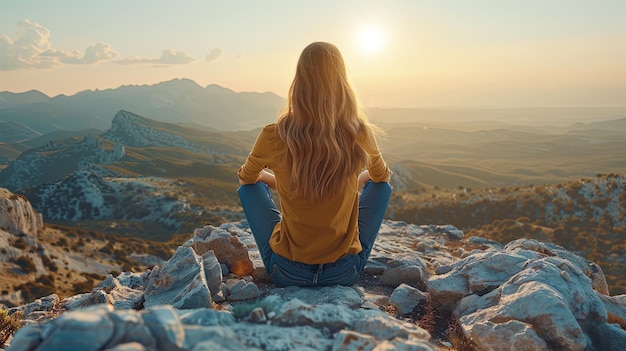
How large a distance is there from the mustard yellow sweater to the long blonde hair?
6.8 inches

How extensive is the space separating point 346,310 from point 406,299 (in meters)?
3.57

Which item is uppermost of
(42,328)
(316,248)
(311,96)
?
(311,96)

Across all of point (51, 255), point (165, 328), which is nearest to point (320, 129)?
point (165, 328)

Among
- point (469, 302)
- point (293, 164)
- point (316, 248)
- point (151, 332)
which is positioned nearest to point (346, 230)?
point (316, 248)

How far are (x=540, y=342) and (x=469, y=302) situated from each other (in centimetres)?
158

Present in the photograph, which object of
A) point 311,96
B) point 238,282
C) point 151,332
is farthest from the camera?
point 238,282

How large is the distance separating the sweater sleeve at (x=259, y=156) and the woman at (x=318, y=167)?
0.01 meters

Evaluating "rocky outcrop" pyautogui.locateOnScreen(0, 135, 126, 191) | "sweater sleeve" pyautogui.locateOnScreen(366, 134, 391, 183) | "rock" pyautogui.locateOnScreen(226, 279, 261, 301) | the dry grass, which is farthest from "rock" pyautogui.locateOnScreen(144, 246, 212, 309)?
"rocky outcrop" pyautogui.locateOnScreen(0, 135, 126, 191)

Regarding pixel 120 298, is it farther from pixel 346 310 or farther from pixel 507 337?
pixel 507 337

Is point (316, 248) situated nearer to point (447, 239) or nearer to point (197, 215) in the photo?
point (447, 239)

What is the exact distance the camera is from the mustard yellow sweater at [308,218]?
538 centimetres

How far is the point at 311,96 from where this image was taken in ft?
17.0

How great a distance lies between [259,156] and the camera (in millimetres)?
5762

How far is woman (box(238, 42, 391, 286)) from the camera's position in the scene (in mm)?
5117
